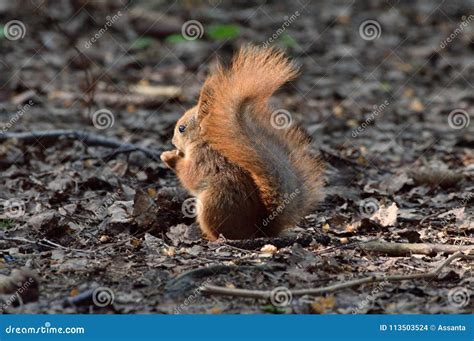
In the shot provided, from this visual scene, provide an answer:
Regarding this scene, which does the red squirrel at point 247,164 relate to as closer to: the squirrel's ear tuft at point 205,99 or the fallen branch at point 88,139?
the squirrel's ear tuft at point 205,99

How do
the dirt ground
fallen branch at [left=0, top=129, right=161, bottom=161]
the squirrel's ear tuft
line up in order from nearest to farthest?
the dirt ground < the squirrel's ear tuft < fallen branch at [left=0, top=129, right=161, bottom=161]

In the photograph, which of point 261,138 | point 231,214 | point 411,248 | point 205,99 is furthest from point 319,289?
point 205,99

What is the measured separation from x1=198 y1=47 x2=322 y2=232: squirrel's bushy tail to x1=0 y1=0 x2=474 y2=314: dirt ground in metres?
0.27

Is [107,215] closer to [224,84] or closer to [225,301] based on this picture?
[224,84]

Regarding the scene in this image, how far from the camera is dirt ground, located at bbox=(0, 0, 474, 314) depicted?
14.4 ft

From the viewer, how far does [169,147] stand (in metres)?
7.99

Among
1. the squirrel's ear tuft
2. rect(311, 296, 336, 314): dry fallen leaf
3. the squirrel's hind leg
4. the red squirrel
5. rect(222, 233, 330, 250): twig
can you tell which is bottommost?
rect(311, 296, 336, 314): dry fallen leaf

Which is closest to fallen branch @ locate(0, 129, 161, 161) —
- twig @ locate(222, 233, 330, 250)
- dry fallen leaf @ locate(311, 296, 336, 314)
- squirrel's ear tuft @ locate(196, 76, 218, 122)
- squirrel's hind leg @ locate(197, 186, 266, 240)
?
squirrel's ear tuft @ locate(196, 76, 218, 122)

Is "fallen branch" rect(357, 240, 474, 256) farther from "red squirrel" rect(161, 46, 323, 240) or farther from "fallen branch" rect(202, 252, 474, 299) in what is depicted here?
"red squirrel" rect(161, 46, 323, 240)

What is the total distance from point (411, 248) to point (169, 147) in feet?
11.7

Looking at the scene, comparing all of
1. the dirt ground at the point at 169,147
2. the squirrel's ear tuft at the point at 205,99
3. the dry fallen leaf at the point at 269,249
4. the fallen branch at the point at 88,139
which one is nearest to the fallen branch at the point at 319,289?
the dirt ground at the point at 169,147

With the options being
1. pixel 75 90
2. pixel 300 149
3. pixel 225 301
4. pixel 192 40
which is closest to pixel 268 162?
pixel 300 149

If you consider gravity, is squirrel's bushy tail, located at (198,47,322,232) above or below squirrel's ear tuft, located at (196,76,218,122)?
below

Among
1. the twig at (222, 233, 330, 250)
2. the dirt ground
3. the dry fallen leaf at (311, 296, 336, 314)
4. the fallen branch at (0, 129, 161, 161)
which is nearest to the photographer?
the dry fallen leaf at (311, 296, 336, 314)
